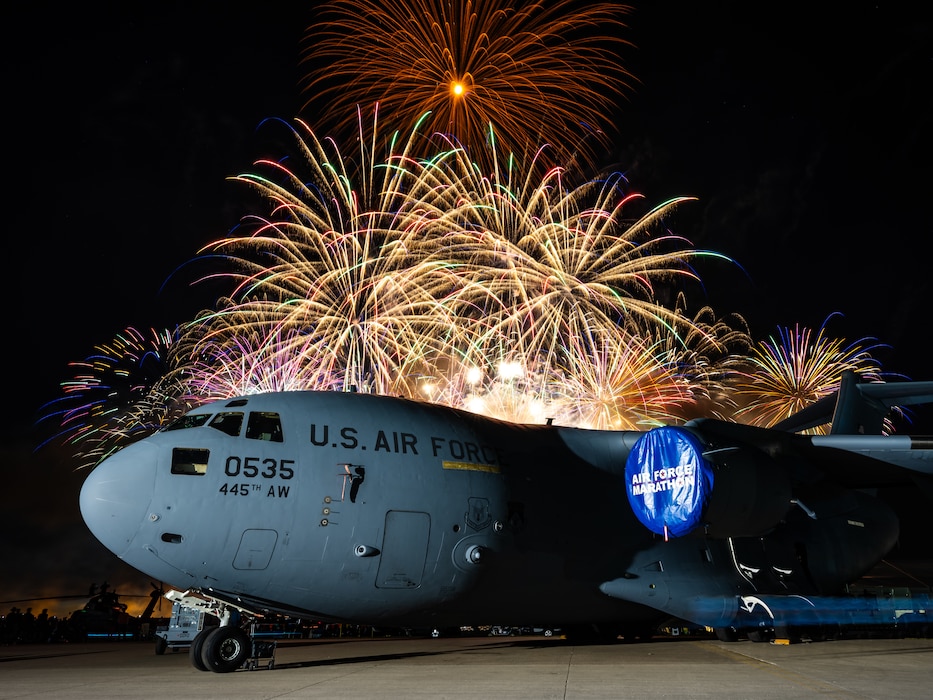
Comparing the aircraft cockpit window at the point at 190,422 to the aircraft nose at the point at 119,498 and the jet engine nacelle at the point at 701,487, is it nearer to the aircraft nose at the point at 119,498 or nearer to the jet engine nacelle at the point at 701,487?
the aircraft nose at the point at 119,498

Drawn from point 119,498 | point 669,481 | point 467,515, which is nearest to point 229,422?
point 119,498

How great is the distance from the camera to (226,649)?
1034 centimetres

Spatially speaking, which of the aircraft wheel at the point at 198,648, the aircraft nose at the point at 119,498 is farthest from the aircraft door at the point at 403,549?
the aircraft nose at the point at 119,498

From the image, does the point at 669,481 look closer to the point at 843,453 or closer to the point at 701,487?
the point at 701,487

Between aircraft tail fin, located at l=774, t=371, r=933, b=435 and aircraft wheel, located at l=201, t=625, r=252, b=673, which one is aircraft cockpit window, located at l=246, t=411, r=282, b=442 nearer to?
aircraft wheel, located at l=201, t=625, r=252, b=673

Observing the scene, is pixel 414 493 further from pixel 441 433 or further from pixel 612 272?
pixel 612 272

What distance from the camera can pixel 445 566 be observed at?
1162 centimetres

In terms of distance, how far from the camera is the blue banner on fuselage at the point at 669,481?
1200cm

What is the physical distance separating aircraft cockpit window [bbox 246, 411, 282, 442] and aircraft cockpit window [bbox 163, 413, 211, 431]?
2.00 feet

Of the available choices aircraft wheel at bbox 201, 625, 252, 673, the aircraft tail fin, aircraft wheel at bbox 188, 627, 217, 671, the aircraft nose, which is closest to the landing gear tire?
the aircraft tail fin

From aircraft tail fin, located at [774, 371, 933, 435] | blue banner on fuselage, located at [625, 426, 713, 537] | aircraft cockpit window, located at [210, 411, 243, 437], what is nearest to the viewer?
aircraft cockpit window, located at [210, 411, 243, 437]

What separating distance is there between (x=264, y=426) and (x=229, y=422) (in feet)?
1.50

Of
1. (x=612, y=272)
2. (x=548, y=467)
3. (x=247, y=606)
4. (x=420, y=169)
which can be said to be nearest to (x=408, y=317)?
(x=420, y=169)

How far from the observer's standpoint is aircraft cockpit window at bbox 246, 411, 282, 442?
11062 millimetres
